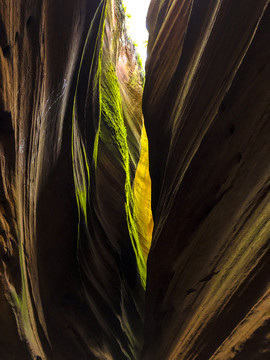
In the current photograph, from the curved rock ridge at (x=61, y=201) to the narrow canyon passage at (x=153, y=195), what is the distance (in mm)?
16

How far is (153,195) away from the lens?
555 cm

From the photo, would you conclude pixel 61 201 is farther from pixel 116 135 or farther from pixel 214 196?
pixel 116 135

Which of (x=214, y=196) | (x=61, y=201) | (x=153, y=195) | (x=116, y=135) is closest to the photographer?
(x=214, y=196)

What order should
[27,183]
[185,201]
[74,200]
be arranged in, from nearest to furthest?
[27,183], [185,201], [74,200]

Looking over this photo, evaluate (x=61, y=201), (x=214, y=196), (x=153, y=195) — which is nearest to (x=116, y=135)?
(x=153, y=195)

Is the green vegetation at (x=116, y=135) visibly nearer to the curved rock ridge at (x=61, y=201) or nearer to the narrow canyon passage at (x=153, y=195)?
the curved rock ridge at (x=61, y=201)

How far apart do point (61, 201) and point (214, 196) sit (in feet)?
5.54

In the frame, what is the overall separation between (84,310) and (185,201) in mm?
1680

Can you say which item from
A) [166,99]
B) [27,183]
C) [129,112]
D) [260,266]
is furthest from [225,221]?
[129,112]

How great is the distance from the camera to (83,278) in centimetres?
461

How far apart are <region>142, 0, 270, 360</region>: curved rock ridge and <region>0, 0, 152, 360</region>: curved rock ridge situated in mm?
797

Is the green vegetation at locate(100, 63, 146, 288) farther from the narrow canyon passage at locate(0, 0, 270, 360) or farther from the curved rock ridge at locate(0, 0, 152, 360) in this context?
the narrow canyon passage at locate(0, 0, 270, 360)

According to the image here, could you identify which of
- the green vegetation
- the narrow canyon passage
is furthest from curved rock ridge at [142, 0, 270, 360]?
the green vegetation

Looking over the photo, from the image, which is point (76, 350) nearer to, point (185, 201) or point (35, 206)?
point (35, 206)
